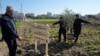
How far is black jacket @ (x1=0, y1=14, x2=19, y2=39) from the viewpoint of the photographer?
9484mm

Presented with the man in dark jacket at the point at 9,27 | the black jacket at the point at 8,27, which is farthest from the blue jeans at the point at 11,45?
the black jacket at the point at 8,27

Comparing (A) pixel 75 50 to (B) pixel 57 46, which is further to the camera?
(B) pixel 57 46

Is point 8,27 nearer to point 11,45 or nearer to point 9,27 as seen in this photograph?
point 9,27

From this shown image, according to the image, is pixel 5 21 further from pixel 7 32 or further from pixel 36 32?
pixel 36 32

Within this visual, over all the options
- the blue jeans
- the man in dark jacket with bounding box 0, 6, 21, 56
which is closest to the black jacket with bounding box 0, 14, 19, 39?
the man in dark jacket with bounding box 0, 6, 21, 56

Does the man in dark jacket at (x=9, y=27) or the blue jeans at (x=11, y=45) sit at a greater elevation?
the man in dark jacket at (x=9, y=27)

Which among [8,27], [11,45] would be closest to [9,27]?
[8,27]

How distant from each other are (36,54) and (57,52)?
4.49 ft

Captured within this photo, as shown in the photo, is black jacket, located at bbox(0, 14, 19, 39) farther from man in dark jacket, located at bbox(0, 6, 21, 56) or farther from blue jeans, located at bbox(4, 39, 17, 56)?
blue jeans, located at bbox(4, 39, 17, 56)

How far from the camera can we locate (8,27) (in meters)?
9.47

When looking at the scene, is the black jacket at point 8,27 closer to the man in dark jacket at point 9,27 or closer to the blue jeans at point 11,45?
the man in dark jacket at point 9,27

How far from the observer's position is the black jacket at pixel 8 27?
31.1 feet

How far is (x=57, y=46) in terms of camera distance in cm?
1645

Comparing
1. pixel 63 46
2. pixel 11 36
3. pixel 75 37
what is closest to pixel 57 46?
pixel 63 46
